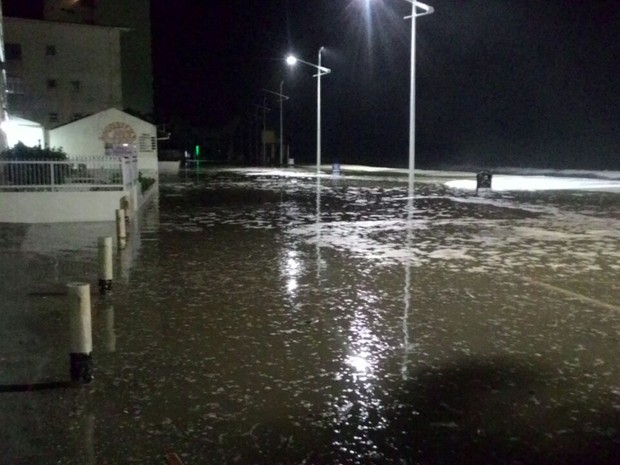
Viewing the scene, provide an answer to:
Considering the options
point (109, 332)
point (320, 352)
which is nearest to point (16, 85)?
point (109, 332)

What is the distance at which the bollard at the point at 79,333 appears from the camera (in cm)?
593

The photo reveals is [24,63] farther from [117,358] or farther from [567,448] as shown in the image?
[567,448]

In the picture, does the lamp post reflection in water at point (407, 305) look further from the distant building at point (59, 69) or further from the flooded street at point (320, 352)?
the distant building at point (59, 69)

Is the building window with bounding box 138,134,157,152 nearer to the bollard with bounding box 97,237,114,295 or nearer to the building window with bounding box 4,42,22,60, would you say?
the building window with bounding box 4,42,22,60

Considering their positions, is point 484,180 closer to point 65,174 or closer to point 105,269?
point 65,174

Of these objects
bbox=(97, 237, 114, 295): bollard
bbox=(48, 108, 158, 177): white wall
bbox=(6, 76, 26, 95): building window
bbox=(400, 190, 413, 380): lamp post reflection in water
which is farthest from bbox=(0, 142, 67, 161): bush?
bbox=(6, 76, 26, 95): building window

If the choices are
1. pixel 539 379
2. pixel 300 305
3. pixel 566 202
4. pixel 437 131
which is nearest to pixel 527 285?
pixel 300 305

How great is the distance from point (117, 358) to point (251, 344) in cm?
132

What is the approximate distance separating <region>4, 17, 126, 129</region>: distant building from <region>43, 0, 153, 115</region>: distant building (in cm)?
739

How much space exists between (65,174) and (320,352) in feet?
43.7

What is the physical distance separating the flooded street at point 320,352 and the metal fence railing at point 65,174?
12.3 feet

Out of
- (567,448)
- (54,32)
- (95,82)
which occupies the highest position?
(54,32)

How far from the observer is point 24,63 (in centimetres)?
5094

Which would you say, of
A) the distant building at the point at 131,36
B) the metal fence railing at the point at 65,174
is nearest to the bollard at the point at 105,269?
the metal fence railing at the point at 65,174
